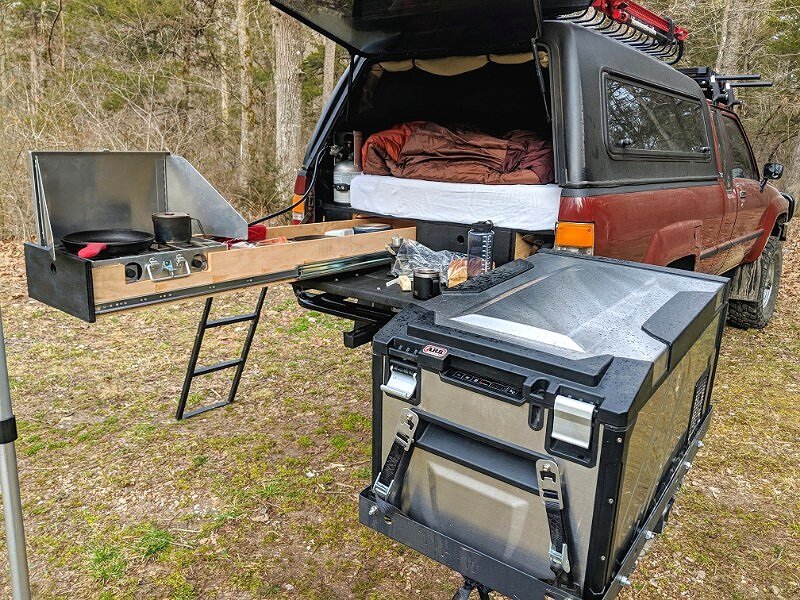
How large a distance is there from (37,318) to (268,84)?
26.2 feet

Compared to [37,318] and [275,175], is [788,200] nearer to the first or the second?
[275,175]

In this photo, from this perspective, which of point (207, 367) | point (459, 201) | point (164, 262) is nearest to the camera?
point (164, 262)

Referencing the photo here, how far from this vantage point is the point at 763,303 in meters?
5.71

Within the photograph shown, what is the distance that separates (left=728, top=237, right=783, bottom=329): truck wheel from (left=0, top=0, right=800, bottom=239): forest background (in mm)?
6210

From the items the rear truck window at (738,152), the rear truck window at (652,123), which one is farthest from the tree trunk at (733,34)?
the rear truck window at (652,123)

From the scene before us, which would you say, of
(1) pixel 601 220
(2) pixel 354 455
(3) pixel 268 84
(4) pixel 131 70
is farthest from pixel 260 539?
(3) pixel 268 84

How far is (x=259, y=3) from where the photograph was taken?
1072 cm

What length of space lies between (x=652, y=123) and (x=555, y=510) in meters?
2.80

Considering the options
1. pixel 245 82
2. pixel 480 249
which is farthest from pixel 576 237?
pixel 245 82

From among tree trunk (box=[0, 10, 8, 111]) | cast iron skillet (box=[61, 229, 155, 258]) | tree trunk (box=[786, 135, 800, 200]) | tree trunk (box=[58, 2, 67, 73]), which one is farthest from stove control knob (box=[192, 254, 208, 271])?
tree trunk (box=[786, 135, 800, 200])

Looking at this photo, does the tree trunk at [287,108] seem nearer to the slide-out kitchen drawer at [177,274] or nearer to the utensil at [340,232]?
the utensil at [340,232]

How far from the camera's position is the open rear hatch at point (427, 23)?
2.77 meters

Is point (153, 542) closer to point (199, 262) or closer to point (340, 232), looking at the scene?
point (199, 262)

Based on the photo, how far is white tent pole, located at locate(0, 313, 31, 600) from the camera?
1.76 metres
